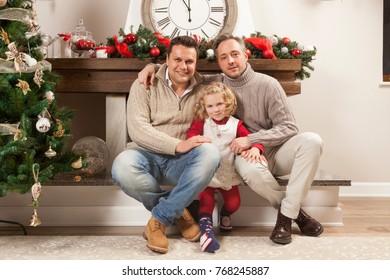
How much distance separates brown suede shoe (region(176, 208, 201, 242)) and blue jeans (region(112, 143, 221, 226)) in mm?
112

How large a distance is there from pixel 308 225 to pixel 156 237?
75 centimetres

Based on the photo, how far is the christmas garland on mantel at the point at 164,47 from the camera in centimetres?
266

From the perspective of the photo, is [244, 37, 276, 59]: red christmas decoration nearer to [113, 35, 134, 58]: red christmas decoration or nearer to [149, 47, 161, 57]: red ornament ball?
[149, 47, 161, 57]: red ornament ball

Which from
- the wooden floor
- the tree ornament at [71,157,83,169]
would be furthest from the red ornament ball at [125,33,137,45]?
the wooden floor

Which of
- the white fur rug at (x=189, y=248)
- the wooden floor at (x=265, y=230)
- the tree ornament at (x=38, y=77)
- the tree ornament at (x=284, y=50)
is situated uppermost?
the tree ornament at (x=284, y=50)

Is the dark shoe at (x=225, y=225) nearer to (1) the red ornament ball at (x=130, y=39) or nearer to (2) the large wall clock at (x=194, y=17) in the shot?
(1) the red ornament ball at (x=130, y=39)

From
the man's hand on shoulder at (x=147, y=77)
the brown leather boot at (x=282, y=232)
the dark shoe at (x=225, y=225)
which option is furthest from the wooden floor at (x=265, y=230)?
the man's hand on shoulder at (x=147, y=77)

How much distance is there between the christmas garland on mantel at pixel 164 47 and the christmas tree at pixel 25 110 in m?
0.63

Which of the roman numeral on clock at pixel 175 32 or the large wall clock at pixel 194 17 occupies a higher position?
the large wall clock at pixel 194 17

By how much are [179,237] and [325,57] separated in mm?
1841

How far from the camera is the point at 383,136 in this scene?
11.1 ft

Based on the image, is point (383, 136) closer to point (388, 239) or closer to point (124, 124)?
point (388, 239)

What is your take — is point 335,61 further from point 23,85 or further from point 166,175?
point 23,85
